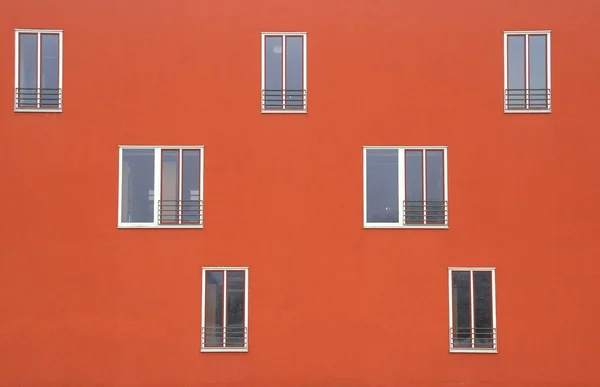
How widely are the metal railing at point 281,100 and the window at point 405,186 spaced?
1961 mm

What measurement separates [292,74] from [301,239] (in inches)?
159

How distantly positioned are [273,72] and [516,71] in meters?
5.92

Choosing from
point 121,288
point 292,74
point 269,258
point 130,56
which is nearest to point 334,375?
point 269,258

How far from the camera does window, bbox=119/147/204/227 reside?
19.8 metres

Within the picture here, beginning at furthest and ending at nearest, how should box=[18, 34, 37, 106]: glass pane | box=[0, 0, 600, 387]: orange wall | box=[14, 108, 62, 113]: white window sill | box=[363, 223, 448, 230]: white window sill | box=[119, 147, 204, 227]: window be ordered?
box=[18, 34, 37, 106]: glass pane → box=[14, 108, 62, 113]: white window sill → box=[119, 147, 204, 227]: window → box=[363, 223, 448, 230]: white window sill → box=[0, 0, 600, 387]: orange wall

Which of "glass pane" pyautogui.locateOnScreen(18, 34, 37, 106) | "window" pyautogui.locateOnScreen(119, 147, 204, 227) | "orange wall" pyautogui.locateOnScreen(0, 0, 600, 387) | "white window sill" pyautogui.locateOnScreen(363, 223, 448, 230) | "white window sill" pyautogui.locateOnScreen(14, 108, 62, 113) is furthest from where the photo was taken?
"glass pane" pyautogui.locateOnScreen(18, 34, 37, 106)

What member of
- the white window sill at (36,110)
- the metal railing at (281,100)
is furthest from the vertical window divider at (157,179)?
the metal railing at (281,100)

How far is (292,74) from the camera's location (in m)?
20.2

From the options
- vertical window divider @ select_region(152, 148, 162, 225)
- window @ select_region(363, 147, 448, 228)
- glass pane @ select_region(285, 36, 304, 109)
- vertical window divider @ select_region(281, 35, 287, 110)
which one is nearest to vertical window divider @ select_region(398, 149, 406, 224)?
window @ select_region(363, 147, 448, 228)

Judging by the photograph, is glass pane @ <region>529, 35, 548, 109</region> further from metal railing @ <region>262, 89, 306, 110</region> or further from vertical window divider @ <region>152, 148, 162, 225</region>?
vertical window divider @ <region>152, 148, 162, 225</region>

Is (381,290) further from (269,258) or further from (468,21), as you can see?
(468,21)

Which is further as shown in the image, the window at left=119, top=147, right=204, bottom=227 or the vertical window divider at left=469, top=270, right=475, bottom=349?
the window at left=119, top=147, right=204, bottom=227

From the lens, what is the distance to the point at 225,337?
64.0 feet

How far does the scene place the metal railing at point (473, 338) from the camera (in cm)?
1945
